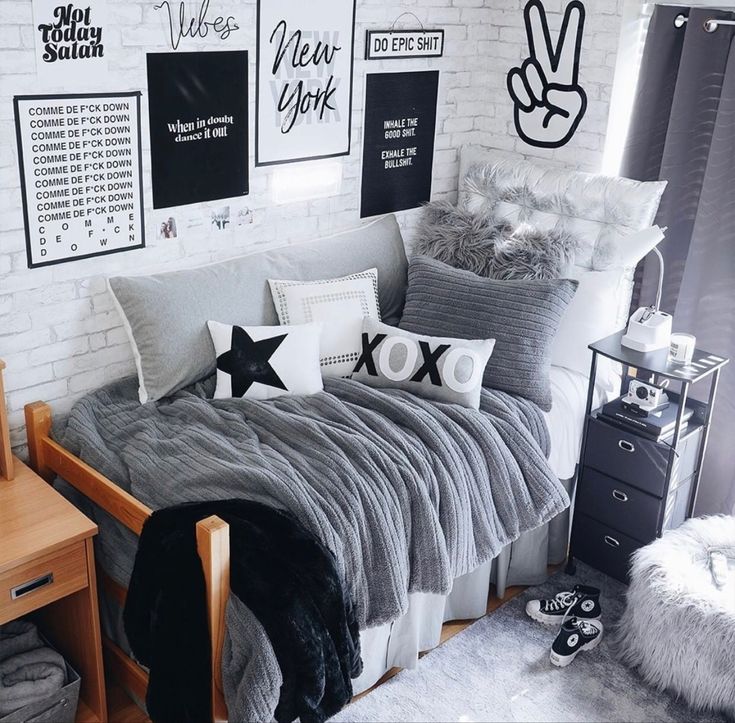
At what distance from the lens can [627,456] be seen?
112 inches

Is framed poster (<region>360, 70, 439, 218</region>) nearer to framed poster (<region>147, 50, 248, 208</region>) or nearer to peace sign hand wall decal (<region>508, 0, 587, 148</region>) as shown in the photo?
peace sign hand wall decal (<region>508, 0, 587, 148</region>)

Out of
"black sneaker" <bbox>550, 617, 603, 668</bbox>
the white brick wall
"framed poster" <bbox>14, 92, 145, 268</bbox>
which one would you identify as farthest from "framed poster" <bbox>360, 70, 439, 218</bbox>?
"black sneaker" <bbox>550, 617, 603, 668</bbox>

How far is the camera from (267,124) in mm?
2941

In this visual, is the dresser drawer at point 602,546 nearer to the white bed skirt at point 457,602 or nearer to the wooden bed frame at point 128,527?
the white bed skirt at point 457,602

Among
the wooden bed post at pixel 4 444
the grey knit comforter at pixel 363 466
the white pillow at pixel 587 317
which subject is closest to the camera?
the grey knit comforter at pixel 363 466

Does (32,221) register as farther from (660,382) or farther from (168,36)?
(660,382)

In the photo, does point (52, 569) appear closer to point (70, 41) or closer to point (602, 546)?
point (70, 41)

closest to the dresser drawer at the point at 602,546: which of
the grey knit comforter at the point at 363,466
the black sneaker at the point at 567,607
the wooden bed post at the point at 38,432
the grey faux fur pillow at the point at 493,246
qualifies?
the black sneaker at the point at 567,607

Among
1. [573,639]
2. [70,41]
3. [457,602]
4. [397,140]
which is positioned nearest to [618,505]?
[573,639]

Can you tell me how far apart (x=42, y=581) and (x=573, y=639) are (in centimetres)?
148

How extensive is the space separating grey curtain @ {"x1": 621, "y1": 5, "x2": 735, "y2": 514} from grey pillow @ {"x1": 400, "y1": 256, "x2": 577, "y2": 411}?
45 cm

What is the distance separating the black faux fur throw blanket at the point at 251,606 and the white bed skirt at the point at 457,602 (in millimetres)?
367

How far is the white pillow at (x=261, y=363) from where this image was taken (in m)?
2.69

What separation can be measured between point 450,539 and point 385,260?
1.21 metres
